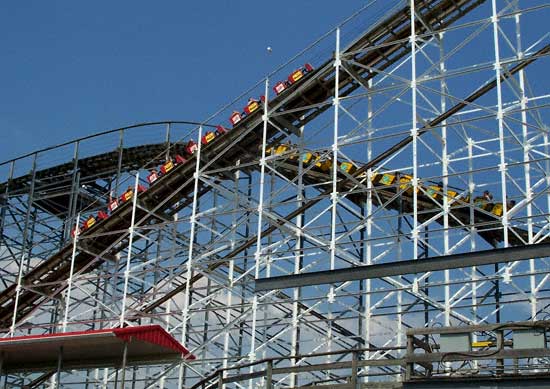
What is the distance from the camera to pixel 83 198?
120ft

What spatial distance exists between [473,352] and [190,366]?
14080 mm

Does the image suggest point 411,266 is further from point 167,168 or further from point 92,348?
point 167,168

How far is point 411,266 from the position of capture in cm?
1802

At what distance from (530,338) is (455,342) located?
3.33 feet

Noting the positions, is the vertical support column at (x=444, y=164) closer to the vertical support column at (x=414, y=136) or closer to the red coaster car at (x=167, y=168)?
the vertical support column at (x=414, y=136)

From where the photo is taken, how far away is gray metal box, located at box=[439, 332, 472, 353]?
12531 mm

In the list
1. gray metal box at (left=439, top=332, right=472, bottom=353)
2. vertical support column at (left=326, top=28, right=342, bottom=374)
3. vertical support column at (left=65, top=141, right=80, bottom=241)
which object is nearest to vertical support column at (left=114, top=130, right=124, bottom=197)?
vertical support column at (left=65, top=141, right=80, bottom=241)

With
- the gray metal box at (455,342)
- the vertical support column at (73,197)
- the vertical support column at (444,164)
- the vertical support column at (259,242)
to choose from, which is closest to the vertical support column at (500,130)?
the vertical support column at (444,164)

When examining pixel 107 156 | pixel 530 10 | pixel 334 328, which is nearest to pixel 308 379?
pixel 334 328

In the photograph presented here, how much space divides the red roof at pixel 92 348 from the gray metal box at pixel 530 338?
24.7 feet

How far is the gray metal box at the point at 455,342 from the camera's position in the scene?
493 inches

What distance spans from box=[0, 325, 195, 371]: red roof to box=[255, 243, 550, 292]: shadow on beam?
2.57 m

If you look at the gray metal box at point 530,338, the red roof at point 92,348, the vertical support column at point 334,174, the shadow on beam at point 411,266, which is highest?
the vertical support column at point 334,174

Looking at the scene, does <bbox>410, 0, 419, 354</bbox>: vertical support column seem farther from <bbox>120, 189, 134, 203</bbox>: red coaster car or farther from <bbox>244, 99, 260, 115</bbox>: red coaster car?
<bbox>120, 189, 134, 203</bbox>: red coaster car
